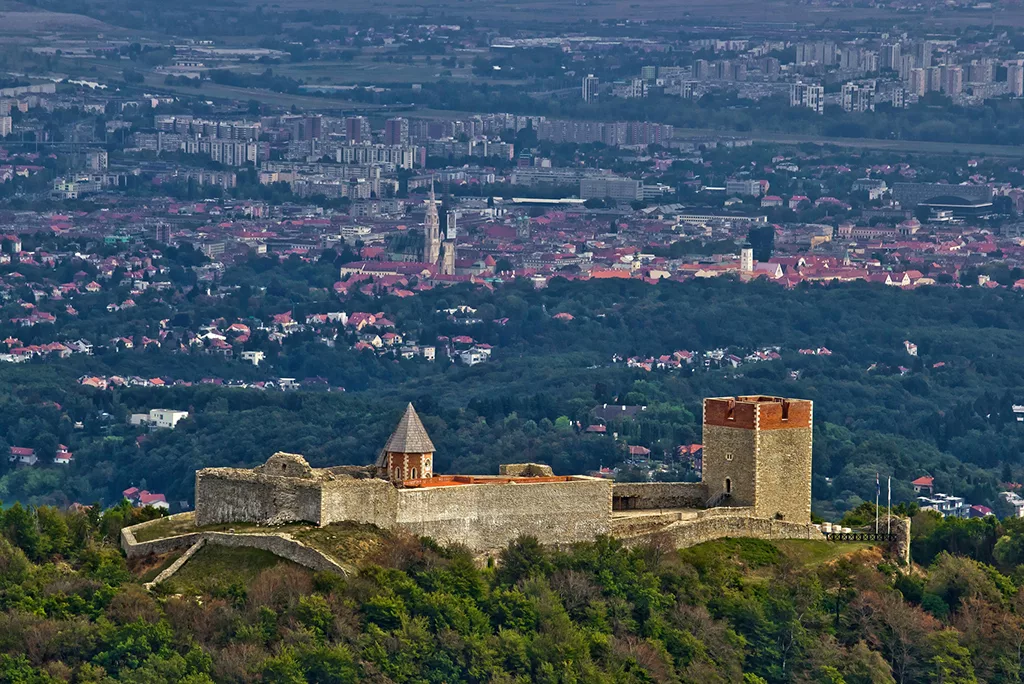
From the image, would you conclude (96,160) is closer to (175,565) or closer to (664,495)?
(664,495)

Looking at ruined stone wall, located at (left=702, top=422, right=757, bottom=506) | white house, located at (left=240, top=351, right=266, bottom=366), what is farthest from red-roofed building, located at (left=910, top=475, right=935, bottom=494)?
white house, located at (left=240, top=351, right=266, bottom=366)

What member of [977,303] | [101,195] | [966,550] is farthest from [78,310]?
[966,550]

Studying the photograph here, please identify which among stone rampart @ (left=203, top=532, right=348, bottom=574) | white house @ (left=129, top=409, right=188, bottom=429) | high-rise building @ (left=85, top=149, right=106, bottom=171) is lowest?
high-rise building @ (left=85, top=149, right=106, bottom=171)

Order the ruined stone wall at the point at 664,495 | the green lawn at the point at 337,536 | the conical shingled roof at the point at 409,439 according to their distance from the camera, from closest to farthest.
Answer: the green lawn at the point at 337,536 → the conical shingled roof at the point at 409,439 → the ruined stone wall at the point at 664,495

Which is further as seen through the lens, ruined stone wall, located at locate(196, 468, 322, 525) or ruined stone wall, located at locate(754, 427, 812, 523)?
ruined stone wall, located at locate(754, 427, 812, 523)

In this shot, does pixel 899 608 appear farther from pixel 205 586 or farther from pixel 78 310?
pixel 78 310

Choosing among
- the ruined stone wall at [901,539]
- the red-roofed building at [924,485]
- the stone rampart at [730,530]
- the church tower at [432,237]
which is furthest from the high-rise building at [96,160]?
the stone rampart at [730,530]

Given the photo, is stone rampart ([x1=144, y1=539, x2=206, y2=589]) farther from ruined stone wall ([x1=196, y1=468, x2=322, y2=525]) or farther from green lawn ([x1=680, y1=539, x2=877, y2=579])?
green lawn ([x1=680, y1=539, x2=877, y2=579])

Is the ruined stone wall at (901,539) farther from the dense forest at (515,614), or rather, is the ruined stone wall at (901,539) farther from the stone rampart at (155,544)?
the stone rampart at (155,544)
